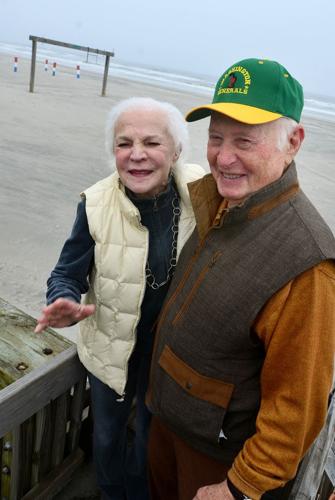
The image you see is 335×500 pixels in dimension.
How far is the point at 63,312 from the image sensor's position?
168 centimetres

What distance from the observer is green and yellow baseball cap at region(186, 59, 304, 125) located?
1.23 metres

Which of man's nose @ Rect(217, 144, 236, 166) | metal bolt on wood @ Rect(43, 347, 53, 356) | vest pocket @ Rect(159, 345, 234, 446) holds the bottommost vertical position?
metal bolt on wood @ Rect(43, 347, 53, 356)

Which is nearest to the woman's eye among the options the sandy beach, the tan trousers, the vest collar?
the vest collar

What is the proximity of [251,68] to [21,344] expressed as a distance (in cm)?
147

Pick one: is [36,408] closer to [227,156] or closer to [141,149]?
[141,149]

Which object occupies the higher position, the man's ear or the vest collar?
the man's ear

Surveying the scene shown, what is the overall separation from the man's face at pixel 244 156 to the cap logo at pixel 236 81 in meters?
0.10

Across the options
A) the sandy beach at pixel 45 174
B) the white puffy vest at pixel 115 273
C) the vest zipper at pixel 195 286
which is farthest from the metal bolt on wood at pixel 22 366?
the sandy beach at pixel 45 174

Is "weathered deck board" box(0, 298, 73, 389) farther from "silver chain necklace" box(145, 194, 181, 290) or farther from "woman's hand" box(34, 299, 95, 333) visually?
"silver chain necklace" box(145, 194, 181, 290)

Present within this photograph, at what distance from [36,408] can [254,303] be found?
106cm

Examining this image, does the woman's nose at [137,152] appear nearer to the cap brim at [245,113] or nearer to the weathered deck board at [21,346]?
the cap brim at [245,113]

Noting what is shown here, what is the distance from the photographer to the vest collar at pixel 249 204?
1268 millimetres

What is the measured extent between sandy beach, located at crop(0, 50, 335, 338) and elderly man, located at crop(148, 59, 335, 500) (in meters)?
2.53

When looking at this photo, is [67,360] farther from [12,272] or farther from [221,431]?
[12,272]
